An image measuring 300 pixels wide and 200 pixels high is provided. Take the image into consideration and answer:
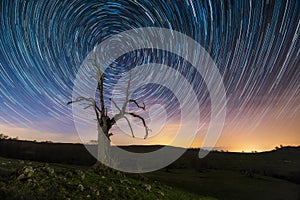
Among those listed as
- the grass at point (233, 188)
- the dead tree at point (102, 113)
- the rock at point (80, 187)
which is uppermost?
the dead tree at point (102, 113)

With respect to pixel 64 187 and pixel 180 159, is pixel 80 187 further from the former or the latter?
pixel 180 159

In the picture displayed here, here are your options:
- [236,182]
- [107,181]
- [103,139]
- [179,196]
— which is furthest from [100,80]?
[236,182]

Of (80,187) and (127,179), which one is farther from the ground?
(127,179)

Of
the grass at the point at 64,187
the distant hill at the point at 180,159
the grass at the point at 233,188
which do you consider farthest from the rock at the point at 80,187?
the distant hill at the point at 180,159

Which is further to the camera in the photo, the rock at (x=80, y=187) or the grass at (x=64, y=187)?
the rock at (x=80, y=187)

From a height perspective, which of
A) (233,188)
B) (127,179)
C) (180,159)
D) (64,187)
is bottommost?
(64,187)

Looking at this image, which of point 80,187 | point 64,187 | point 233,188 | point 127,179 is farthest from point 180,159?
point 64,187

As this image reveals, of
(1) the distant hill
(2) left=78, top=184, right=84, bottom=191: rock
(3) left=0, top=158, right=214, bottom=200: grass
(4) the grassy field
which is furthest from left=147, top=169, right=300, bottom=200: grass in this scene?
(2) left=78, top=184, right=84, bottom=191: rock

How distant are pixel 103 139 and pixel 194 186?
421 inches

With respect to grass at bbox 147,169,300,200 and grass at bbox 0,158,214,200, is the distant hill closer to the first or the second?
grass at bbox 147,169,300,200

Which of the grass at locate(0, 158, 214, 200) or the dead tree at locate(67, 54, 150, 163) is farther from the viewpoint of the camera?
the dead tree at locate(67, 54, 150, 163)

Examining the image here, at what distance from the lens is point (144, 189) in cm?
1823

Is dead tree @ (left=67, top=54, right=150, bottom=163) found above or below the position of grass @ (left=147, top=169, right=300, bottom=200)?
above

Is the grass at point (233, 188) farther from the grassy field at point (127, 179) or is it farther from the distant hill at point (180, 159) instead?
the distant hill at point (180, 159)
